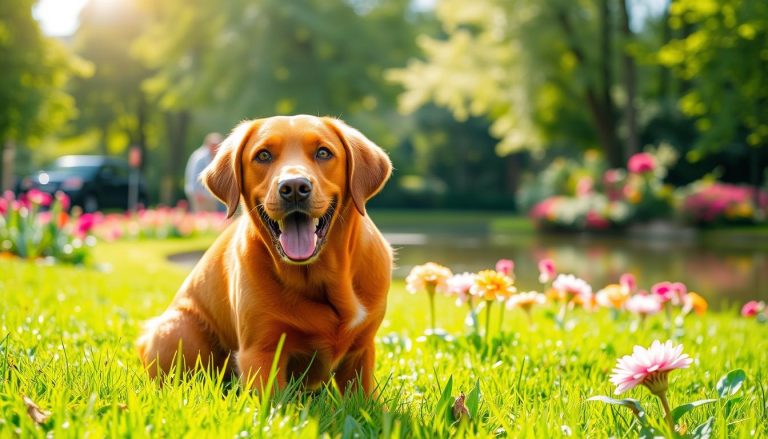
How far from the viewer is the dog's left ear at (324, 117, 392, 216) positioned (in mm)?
3041

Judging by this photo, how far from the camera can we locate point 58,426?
2.08 m

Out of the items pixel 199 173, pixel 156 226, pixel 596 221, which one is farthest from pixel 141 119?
pixel 199 173

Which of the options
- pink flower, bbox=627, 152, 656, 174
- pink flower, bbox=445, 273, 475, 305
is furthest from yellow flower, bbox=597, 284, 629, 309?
pink flower, bbox=627, 152, 656, 174

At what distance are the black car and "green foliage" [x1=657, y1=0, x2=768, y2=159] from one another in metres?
18.3

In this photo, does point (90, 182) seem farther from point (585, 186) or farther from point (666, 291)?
point (666, 291)

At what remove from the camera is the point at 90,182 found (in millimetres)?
25297

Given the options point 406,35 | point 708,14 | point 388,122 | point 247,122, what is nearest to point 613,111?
point 708,14

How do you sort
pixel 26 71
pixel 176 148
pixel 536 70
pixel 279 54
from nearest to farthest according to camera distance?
pixel 26 71
pixel 536 70
pixel 279 54
pixel 176 148

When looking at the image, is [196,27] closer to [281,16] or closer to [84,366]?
[281,16]

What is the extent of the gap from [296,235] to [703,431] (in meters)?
1.57

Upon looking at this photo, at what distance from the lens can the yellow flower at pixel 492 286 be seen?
3877mm

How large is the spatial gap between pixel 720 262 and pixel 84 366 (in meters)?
12.8

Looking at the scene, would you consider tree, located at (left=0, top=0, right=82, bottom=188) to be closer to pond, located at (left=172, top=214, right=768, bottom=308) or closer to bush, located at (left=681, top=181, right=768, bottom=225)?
pond, located at (left=172, top=214, right=768, bottom=308)

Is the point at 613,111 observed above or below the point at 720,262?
above
